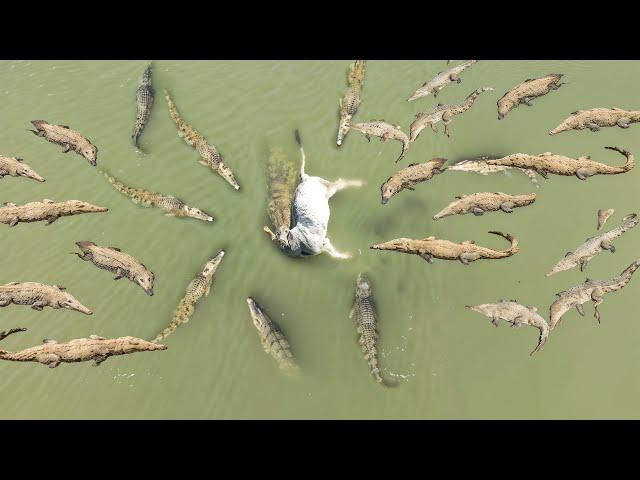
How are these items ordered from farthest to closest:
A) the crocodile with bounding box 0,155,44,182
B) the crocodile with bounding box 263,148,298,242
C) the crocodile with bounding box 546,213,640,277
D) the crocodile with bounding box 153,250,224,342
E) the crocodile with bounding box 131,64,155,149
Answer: the crocodile with bounding box 131,64,155,149, the crocodile with bounding box 0,155,44,182, the crocodile with bounding box 263,148,298,242, the crocodile with bounding box 153,250,224,342, the crocodile with bounding box 546,213,640,277

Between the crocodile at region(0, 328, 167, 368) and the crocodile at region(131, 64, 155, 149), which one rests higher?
the crocodile at region(131, 64, 155, 149)

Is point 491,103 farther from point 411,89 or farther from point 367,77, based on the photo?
point 367,77

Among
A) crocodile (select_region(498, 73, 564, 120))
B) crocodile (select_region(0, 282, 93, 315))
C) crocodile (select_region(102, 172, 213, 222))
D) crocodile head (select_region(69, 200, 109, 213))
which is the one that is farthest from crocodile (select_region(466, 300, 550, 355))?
crocodile head (select_region(69, 200, 109, 213))

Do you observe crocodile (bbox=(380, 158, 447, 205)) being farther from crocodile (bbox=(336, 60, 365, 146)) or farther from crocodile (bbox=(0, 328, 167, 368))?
crocodile (bbox=(0, 328, 167, 368))

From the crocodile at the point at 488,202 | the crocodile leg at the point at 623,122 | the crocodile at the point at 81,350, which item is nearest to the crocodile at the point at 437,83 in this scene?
the crocodile at the point at 488,202

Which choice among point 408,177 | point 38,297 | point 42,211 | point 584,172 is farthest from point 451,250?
point 42,211
